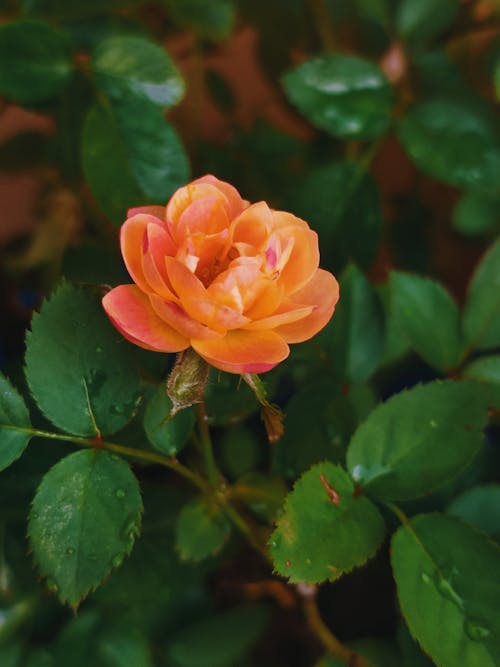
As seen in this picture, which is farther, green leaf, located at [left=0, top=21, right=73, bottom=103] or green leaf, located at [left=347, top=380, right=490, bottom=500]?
green leaf, located at [left=0, top=21, right=73, bottom=103]

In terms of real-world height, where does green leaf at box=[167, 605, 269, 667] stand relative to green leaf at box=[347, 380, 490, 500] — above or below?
below

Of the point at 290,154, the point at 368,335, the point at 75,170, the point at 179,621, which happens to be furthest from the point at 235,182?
the point at 179,621

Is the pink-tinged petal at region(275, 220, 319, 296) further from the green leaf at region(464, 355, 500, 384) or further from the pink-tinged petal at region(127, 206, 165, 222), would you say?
the green leaf at region(464, 355, 500, 384)

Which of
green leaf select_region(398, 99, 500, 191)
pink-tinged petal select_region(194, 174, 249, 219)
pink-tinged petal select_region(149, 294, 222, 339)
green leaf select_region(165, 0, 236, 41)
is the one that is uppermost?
pink-tinged petal select_region(194, 174, 249, 219)

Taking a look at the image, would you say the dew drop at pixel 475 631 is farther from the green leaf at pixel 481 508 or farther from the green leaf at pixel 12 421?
the green leaf at pixel 12 421

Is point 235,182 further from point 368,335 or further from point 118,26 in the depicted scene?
point 368,335

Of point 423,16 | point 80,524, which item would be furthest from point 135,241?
point 423,16

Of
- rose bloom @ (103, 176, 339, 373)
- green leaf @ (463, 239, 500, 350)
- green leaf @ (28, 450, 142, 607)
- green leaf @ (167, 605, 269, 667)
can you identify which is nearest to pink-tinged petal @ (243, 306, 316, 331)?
rose bloom @ (103, 176, 339, 373)

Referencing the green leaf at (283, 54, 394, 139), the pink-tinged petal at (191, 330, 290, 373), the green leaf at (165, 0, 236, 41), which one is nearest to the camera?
the pink-tinged petal at (191, 330, 290, 373)
